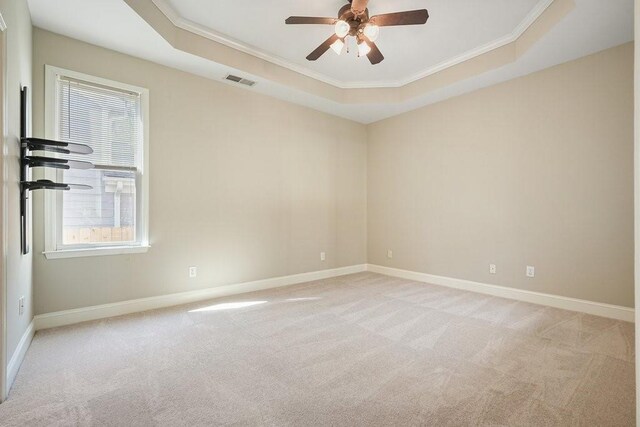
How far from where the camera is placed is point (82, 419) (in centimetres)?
160

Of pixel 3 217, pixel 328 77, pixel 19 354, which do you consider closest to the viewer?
pixel 3 217

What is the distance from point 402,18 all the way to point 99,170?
10.8ft

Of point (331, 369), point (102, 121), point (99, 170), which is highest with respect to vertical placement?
point (102, 121)

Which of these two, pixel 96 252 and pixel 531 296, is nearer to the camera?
pixel 96 252

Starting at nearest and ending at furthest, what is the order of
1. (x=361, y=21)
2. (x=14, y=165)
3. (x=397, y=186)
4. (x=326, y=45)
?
1. (x=14, y=165)
2. (x=361, y=21)
3. (x=326, y=45)
4. (x=397, y=186)

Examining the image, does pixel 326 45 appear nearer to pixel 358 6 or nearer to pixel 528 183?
pixel 358 6

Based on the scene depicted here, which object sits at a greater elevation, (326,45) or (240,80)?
(240,80)

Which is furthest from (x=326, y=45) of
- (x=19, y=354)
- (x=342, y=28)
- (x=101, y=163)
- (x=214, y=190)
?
(x=19, y=354)

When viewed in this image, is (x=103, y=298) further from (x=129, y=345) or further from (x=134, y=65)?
(x=134, y=65)

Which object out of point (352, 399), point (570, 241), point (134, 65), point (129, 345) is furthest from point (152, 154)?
point (570, 241)

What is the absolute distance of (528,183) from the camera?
147 inches

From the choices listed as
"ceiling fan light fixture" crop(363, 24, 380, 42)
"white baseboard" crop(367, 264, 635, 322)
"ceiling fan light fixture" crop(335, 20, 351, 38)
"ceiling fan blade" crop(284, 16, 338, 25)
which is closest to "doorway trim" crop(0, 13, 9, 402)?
"ceiling fan blade" crop(284, 16, 338, 25)

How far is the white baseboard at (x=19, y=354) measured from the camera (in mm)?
1908

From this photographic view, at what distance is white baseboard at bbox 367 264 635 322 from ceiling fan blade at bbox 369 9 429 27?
333 cm
